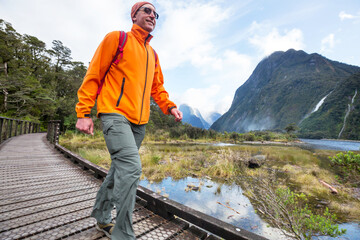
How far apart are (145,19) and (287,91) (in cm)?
16191

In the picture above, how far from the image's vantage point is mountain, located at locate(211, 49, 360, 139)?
377ft

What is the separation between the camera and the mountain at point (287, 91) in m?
115

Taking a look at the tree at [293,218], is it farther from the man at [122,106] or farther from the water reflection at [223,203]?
the man at [122,106]

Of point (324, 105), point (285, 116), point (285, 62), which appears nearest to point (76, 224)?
point (324, 105)

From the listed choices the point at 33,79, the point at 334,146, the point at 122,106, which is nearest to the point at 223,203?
the point at 122,106

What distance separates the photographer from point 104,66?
1333 millimetres

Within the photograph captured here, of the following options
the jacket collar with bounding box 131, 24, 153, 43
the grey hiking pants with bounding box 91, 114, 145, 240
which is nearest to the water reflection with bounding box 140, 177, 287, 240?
the grey hiking pants with bounding box 91, 114, 145, 240

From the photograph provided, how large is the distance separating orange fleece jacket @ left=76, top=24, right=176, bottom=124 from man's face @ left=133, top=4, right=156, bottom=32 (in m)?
0.19

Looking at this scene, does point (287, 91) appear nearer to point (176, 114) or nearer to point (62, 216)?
point (176, 114)

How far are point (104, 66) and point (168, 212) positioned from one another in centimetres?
148

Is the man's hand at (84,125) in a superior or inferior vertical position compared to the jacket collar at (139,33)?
inferior

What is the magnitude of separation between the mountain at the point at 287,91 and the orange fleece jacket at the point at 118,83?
342 feet

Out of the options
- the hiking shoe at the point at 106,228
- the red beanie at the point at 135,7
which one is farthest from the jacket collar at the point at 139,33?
the hiking shoe at the point at 106,228

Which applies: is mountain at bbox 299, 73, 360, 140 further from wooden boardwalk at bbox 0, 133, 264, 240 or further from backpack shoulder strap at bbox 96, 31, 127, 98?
backpack shoulder strap at bbox 96, 31, 127, 98
